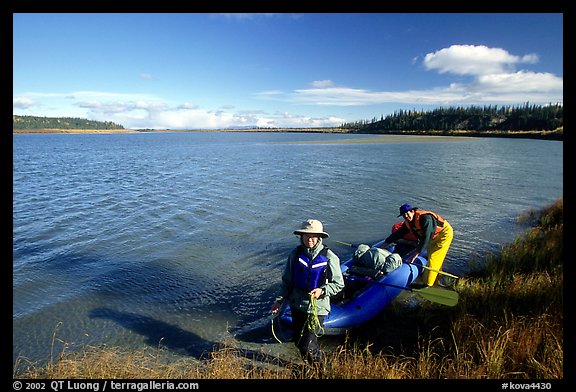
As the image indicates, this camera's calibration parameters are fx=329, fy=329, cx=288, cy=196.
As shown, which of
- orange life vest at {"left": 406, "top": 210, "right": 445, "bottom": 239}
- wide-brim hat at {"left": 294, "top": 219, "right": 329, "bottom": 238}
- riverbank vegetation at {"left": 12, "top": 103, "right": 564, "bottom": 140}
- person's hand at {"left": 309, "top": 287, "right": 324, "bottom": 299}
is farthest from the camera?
riverbank vegetation at {"left": 12, "top": 103, "right": 564, "bottom": 140}

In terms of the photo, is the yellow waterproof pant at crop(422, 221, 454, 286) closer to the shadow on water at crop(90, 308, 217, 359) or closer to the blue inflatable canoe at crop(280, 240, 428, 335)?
the blue inflatable canoe at crop(280, 240, 428, 335)

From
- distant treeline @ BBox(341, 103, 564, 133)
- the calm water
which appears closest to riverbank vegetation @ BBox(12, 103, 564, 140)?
distant treeline @ BBox(341, 103, 564, 133)

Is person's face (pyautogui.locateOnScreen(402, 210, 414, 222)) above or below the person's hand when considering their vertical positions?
above

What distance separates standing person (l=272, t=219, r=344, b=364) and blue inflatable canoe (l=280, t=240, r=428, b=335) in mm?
1276

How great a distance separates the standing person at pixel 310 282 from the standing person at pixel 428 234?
143 inches

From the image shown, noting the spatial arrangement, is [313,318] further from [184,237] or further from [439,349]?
[184,237]

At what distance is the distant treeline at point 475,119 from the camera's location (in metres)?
107

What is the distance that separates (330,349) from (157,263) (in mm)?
5941

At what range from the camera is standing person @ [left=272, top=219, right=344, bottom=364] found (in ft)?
14.4

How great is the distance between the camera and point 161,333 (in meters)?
6.39

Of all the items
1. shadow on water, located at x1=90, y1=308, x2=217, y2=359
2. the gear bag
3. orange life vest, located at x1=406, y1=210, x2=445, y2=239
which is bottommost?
shadow on water, located at x1=90, y1=308, x2=217, y2=359

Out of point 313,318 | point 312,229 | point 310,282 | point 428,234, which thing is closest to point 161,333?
point 313,318

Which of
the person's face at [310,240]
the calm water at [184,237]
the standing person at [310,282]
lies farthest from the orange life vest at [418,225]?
the person's face at [310,240]
